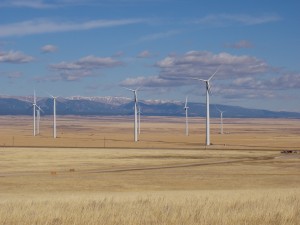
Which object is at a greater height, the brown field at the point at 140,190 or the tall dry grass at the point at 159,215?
the tall dry grass at the point at 159,215

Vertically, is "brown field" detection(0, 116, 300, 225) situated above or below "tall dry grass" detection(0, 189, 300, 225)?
below

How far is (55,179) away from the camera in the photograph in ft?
179

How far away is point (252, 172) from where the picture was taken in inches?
2542

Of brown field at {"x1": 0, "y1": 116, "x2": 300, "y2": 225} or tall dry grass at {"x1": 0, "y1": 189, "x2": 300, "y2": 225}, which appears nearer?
tall dry grass at {"x1": 0, "y1": 189, "x2": 300, "y2": 225}

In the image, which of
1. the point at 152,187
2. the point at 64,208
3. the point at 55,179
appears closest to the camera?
the point at 64,208

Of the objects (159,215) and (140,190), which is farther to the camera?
(140,190)

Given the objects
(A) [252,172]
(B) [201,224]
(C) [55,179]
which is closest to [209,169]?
(A) [252,172]

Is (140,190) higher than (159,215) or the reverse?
the reverse

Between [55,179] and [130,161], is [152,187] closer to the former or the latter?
[55,179]

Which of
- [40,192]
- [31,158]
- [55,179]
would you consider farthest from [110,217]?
[31,158]

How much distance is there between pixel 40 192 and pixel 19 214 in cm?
2012

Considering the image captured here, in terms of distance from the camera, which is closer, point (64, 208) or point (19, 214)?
point (19, 214)

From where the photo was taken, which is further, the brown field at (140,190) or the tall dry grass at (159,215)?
the brown field at (140,190)

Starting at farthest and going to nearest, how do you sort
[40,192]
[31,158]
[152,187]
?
1. [31,158]
2. [152,187]
3. [40,192]
